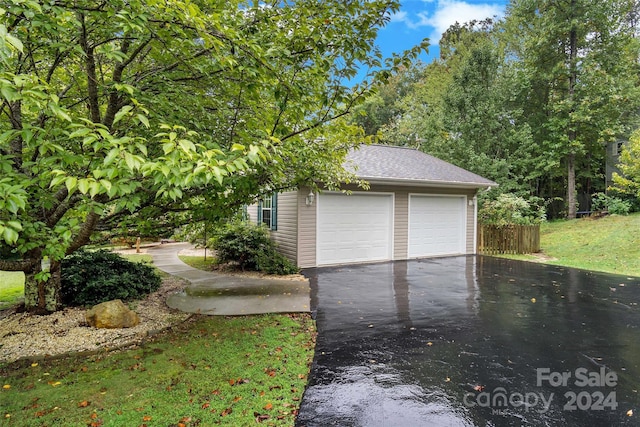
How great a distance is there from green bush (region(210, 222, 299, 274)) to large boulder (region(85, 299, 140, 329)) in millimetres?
4028

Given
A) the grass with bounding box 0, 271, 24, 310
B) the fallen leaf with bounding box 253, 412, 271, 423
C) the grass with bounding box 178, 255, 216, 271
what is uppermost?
the fallen leaf with bounding box 253, 412, 271, 423

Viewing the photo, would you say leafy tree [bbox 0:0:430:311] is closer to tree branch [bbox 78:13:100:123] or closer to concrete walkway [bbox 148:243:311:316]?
tree branch [bbox 78:13:100:123]

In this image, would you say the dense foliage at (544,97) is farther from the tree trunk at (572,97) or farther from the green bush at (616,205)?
the green bush at (616,205)

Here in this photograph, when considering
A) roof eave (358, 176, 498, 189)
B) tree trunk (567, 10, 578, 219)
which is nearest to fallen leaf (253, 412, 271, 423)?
roof eave (358, 176, 498, 189)

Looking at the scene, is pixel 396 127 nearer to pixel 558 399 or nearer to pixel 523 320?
pixel 523 320

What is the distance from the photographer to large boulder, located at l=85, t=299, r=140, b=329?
4.76m

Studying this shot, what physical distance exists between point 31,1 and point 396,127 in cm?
2511

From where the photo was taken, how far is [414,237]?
11.5 meters

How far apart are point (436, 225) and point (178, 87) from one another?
9.88 metres

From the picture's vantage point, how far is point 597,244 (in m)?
12.5

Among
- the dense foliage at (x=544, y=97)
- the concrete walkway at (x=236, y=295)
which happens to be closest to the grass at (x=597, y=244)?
the dense foliage at (x=544, y=97)

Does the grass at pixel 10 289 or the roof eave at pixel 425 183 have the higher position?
the roof eave at pixel 425 183

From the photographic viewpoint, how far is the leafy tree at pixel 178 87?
8.70 ft

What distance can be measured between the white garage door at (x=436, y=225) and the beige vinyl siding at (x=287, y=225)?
3969 millimetres
